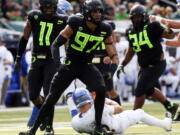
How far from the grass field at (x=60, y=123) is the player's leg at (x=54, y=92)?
3.32ft

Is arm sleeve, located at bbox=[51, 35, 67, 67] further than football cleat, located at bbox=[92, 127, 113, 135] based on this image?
Yes

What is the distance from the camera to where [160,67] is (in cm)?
1280

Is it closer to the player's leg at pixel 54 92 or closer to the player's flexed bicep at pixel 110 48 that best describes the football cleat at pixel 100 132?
the player's leg at pixel 54 92

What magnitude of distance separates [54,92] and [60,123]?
3171 millimetres

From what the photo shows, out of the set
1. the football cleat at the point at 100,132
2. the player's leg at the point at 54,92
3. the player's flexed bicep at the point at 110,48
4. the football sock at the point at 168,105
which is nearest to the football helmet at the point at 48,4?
the player's flexed bicep at the point at 110,48

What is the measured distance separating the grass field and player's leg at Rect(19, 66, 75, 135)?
101 cm

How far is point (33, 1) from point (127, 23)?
2600 mm

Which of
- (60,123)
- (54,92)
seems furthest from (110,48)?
(60,123)

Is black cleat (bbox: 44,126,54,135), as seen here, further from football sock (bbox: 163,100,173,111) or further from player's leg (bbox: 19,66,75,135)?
football sock (bbox: 163,100,173,111)

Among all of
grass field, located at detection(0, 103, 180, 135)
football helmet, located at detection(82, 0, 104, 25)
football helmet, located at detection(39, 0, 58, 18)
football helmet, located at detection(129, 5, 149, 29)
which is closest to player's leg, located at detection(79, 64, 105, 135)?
football helmet, located at detection(82, 0, 104, 25)

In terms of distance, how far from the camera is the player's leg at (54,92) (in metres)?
10.1

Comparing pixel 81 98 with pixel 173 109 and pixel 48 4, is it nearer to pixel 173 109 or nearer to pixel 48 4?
pixel 48 4

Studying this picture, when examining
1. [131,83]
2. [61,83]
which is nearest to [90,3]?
[61,83]

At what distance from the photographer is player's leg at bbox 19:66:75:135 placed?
10141 millimetres
